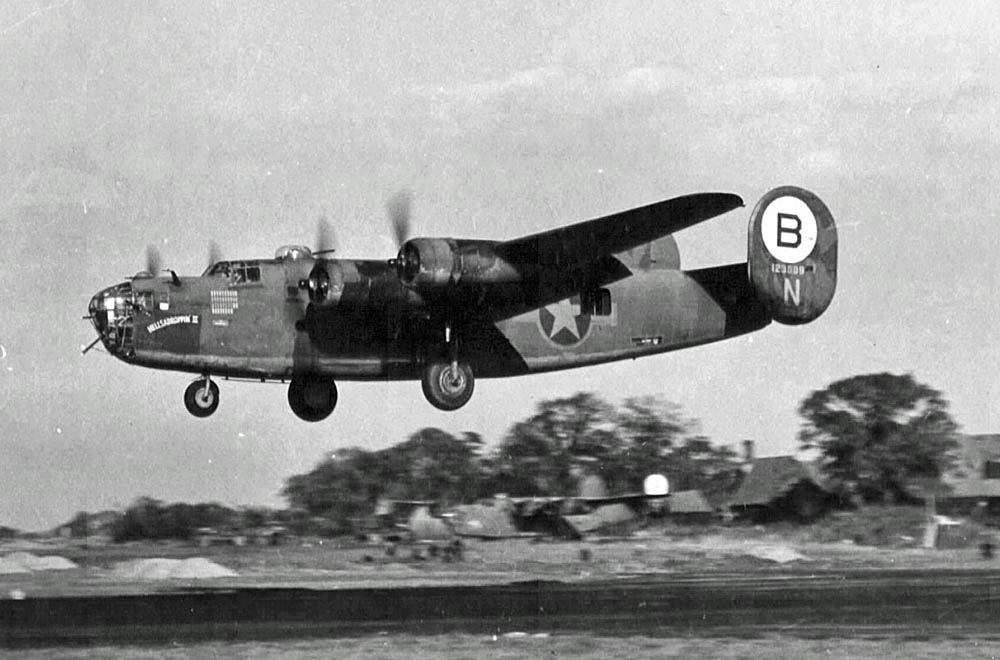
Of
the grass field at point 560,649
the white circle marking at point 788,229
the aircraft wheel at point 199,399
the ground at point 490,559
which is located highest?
the white circle marking at point 788,229

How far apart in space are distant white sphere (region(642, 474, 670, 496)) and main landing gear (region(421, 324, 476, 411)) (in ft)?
32.6

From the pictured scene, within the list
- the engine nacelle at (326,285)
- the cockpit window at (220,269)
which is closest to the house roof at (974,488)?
the engine nacelle at (326,285)

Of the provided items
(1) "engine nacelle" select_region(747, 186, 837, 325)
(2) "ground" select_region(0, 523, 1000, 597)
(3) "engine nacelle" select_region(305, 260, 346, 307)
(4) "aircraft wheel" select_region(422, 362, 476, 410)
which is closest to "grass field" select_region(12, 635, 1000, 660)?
(2) "ground" select_region(0, 523, 1000, 597)

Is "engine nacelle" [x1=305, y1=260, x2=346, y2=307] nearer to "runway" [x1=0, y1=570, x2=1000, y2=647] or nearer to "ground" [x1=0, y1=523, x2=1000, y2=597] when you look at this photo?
"ground" [x1=0, y1=523, x2=1000, y2=597]

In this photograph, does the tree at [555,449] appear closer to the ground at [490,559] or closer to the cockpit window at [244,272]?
the ground at [490,559]

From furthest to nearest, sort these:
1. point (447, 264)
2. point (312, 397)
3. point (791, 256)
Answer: point (791, 256)
point (312, 397)
point (447, 264)

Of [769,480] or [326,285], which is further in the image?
[769,480]

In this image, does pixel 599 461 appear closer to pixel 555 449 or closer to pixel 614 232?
pixel 555 449

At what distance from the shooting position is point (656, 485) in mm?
33719

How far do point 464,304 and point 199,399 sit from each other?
14.5ft

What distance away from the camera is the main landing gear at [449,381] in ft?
77.1

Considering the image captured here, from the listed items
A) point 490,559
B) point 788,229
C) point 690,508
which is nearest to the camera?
point 788,229

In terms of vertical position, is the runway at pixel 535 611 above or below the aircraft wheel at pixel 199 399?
below

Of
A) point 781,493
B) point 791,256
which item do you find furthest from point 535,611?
point 781,493
